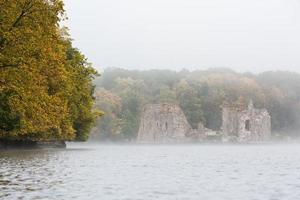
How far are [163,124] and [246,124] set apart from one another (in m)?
23.4

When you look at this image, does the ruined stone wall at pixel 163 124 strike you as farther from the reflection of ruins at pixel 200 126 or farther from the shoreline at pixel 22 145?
the shoreline at pixel 22 145

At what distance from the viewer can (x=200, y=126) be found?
591 feet

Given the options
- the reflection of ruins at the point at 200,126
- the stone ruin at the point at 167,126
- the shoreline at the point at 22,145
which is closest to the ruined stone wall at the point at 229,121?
the reflection of ruins at the point at 200,126

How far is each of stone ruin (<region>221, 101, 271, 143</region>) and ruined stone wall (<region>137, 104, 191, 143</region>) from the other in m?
11.8

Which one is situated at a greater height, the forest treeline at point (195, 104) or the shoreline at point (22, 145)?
the forest treeline at point (195, 104)

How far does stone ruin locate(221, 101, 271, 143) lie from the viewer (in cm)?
17762

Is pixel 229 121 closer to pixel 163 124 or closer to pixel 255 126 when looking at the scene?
pixel 255 126

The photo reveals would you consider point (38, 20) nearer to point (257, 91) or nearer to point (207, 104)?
point (207, 104)

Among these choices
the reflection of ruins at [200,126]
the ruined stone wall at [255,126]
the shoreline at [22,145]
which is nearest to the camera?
the shoreline at [22,145]

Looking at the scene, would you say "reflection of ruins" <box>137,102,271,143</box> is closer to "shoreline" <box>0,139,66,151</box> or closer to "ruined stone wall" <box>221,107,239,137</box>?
"ruined stone wall" <box>221,107,239,137</box>

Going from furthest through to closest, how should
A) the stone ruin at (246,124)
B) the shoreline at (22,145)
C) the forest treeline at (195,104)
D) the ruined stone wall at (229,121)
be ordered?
the forest treeline at (195,104) < the stone ruin at (246,124) < the ruined stone wall at (229,121) < the shoreline at (22,145)

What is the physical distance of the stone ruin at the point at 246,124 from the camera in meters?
178

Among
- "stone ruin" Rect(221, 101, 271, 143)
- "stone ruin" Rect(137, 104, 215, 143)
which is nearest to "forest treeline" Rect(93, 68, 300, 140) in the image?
"stone ruin" Rect(137, 104, 215, 143)

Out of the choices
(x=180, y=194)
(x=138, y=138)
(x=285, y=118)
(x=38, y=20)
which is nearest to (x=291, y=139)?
(x=285, y=118)
